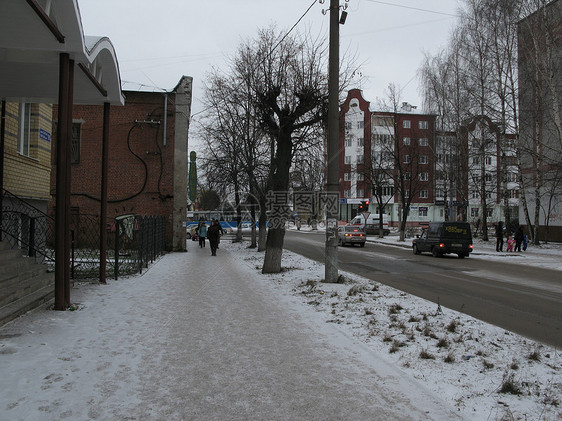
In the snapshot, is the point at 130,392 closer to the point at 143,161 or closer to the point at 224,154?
the point at 143,161

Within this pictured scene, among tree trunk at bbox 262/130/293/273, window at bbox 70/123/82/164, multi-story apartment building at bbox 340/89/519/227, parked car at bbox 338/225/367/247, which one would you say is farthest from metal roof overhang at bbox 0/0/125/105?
parked car at bbox 338/225/367/247

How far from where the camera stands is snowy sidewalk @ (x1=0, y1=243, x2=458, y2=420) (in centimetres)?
364

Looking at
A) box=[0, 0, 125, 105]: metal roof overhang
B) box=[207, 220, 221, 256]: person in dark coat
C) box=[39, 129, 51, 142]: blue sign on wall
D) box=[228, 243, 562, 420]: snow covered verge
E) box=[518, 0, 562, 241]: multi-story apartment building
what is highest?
box=[518, 0, 562, 241]: multi-story apartment building

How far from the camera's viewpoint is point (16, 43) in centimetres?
658

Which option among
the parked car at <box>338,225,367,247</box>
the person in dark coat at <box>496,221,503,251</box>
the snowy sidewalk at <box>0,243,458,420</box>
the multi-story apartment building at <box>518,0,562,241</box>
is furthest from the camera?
the parked car at <box>338,225,367,247</box>

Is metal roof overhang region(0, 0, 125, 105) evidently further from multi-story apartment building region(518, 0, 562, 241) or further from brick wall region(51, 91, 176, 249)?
multi-story apartment building region(518, 0, 562, 241)

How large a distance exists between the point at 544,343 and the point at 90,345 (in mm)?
6137

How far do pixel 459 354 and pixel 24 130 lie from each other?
12.5 meters

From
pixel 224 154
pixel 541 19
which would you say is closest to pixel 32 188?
pixel 224 154

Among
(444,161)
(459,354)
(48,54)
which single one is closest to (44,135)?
(48,54)

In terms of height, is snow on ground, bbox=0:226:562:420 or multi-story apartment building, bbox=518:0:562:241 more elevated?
multi-story apartment building, bbox=518:0:562:241

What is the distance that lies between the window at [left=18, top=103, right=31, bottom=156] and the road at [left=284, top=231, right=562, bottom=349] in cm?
1082

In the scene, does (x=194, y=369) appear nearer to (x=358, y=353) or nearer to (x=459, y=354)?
(x=358, y=353)

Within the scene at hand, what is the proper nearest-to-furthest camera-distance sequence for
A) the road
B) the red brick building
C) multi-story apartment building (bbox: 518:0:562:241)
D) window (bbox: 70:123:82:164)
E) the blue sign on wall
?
1. the road
2. the blue sign on wall
3. window (bbox: 70:123:82:164)
4. the red brick building
5. multi-story apartment building (bbox: 518:0:562:241)
